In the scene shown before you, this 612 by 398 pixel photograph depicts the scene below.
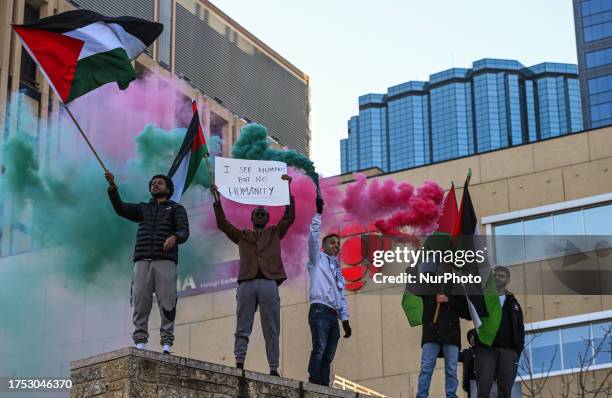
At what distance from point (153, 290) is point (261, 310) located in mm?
1291

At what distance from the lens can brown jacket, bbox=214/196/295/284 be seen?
1385 cm

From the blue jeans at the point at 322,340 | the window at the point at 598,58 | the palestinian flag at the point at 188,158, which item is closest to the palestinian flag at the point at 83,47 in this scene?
the palestinian flag at the point at 188,158

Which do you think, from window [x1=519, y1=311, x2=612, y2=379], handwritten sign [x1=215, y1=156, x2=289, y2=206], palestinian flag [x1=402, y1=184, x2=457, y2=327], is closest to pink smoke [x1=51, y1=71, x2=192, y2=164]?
window [x1=519, y1=311, x2=612, y2=379]

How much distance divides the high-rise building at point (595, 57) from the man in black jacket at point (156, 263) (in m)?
94.3

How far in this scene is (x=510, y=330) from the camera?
14602 mm

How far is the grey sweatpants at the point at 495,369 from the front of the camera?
14.5 metres

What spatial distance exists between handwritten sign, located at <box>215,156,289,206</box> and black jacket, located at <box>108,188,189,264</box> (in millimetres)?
2302

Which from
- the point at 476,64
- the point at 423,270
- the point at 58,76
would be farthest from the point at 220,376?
the point at 476,64

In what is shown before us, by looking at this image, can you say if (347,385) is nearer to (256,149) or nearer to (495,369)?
(256,149)

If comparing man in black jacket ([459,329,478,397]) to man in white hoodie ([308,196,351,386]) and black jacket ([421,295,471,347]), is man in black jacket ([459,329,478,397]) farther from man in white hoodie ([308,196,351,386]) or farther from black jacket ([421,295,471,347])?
man in white hoodie ([308,196,351,386])

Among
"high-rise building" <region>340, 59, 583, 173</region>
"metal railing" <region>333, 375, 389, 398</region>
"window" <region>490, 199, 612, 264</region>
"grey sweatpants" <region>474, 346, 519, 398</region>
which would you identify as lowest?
"grey sweatpants" <region>474, 346, 519, 398</region>

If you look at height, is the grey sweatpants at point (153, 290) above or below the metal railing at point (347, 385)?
below

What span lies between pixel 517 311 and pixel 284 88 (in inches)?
2781

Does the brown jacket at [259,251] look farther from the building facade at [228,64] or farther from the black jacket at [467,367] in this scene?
the building facade at [228,64]
